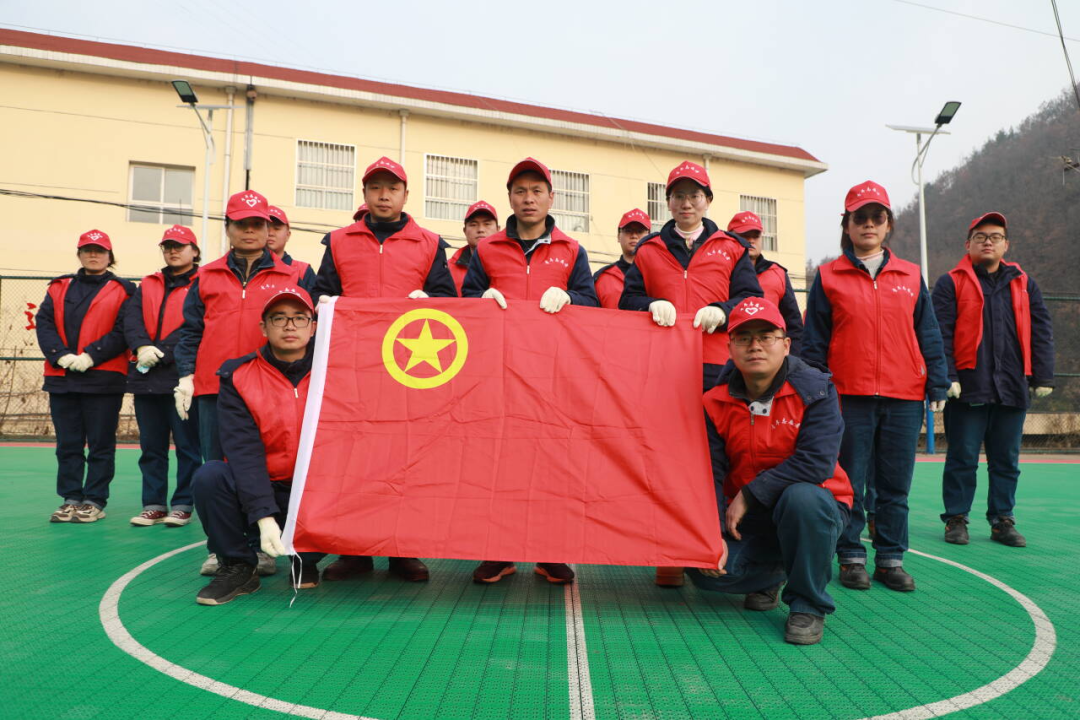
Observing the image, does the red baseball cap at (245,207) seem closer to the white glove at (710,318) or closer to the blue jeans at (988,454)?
the white glove at (710,318)

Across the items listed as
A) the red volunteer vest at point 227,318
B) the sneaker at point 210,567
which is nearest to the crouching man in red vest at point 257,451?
the sneaker at point 210,567

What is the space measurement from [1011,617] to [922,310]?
1.53 meters

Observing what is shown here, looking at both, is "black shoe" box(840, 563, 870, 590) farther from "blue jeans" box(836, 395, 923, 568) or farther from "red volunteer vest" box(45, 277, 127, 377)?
"red volunteer vest" box(45, 277, 127, 377)

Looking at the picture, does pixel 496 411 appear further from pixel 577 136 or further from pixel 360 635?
pixel 577 136

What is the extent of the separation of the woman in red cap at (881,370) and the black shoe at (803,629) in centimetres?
97

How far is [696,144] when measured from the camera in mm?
17797

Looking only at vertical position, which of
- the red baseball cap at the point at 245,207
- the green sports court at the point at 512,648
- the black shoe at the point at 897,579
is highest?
the red baseball cap at the point at 245,207

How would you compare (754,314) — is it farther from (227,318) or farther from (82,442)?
(82,442)

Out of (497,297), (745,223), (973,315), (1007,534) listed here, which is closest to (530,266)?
(497,297)

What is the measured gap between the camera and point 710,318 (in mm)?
3312

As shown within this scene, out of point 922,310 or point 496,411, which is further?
point 922,310

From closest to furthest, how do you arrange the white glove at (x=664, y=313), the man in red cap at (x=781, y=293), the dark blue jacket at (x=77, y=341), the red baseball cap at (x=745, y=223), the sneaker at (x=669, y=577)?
the white glove at (x=664, y=313) < the sneaker at (x=669, y=577) < the man in red cap at (x=781, y=293) < the dark blue jacket at (x=77, y=341) < the red baseball cap at (x=745, y=223)

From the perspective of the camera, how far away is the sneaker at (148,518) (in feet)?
15.9

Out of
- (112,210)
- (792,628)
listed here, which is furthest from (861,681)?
(112,210)
